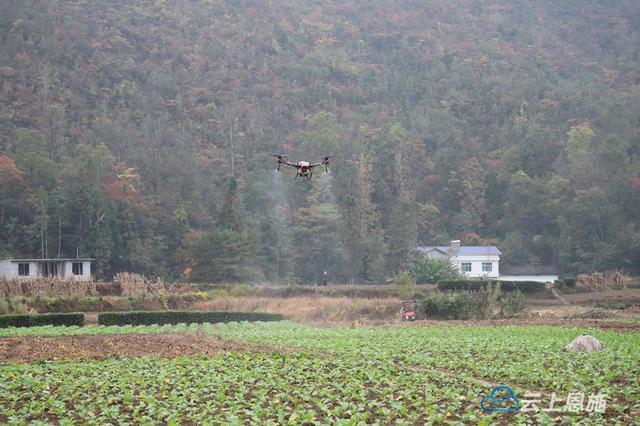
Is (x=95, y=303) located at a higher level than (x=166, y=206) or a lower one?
lower

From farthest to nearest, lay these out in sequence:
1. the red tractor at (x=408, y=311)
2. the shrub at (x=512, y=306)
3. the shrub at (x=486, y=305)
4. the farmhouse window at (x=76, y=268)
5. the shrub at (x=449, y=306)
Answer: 1. the farmhouse window at (x=76, y=268)
2. the red tractor at (x=408, y=311)
3. the shrub at (x=512, y=306)
4. the shrub at (x=449, y=306)
5. the shrub at (x=486, y=305)

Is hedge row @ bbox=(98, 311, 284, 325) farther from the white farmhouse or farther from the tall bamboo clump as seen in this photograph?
the white farmhouse

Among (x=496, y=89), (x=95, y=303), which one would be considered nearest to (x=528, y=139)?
(x=496, y=89)

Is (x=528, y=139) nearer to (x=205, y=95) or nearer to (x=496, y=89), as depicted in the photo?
(x=496, y=89)

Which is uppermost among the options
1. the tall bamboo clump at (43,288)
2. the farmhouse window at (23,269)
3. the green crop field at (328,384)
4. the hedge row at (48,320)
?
the farmhouse window at (23,269)

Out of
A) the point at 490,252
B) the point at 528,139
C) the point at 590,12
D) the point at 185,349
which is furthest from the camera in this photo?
the point at 590,12

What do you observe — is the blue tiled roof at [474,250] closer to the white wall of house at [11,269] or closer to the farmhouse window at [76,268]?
the farmhouse window at [76,268]

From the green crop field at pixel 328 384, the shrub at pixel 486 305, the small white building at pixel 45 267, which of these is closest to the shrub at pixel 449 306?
the shrub at pixel 486 305

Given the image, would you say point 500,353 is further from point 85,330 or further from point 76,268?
point 76,268
